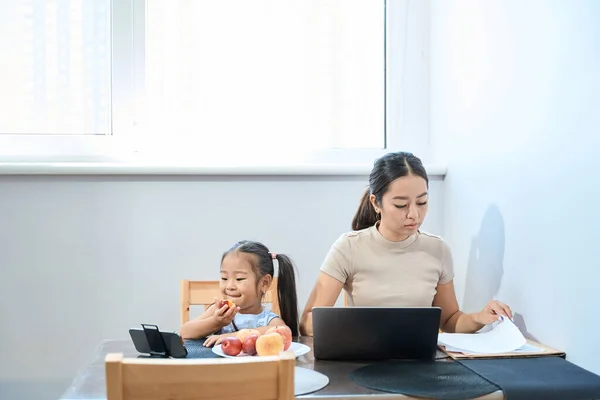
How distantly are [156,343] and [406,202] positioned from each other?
73 centimetres

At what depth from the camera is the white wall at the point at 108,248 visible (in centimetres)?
244

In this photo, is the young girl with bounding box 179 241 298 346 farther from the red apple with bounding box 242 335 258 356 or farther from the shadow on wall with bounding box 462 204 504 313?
the shadow on wall with bounding box 462 204 504 313

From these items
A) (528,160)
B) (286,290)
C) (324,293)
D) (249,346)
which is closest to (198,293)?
(286,290)

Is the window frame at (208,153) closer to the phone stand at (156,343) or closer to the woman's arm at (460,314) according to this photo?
the woman's arm at (460,314)

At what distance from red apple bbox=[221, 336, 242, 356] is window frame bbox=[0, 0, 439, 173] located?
0.99 m

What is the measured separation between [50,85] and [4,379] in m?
1.02

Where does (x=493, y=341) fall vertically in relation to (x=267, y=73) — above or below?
below

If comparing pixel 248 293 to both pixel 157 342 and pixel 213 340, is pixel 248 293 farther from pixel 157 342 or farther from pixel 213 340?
pixel 157 342

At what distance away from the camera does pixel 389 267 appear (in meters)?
1.96

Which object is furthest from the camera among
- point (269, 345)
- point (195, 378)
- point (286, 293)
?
point (286, 293)

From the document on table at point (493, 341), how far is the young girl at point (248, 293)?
1.42 ft

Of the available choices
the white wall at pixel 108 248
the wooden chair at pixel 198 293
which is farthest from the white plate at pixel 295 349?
the white wall at pixel 108 248

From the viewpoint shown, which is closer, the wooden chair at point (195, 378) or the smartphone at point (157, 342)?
the wooden chair at point (195, 378)

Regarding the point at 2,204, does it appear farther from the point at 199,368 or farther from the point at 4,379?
the point at 199,368
